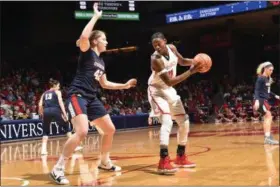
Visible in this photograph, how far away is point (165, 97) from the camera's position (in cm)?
584

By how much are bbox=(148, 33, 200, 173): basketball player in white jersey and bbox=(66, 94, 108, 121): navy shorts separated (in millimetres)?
775

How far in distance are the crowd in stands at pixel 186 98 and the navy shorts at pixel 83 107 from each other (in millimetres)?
10916

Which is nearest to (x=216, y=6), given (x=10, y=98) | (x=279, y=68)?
(x=279, y=68)

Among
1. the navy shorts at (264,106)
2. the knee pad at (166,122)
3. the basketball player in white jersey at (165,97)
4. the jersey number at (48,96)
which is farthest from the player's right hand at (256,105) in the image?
the jersey number at (48,96)

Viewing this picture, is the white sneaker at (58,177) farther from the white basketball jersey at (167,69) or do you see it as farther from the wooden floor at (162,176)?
the white basketball jersey at (167,69)

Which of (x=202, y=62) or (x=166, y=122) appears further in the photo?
(x=166, y=122)

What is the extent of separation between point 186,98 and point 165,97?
14869 millimetres

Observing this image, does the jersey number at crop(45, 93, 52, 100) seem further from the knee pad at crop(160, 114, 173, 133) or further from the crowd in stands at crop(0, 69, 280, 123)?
the crowd in stands at crop(0, 69, 280, 123)

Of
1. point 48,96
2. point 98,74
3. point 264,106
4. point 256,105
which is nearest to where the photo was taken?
point 98,74

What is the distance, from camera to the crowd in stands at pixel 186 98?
58.5 feet

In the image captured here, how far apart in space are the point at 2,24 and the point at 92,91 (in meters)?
17.7

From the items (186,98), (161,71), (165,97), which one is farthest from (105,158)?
(186,98)

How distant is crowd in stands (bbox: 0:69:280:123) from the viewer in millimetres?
17844

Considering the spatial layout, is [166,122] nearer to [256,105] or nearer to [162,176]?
[162,176]
